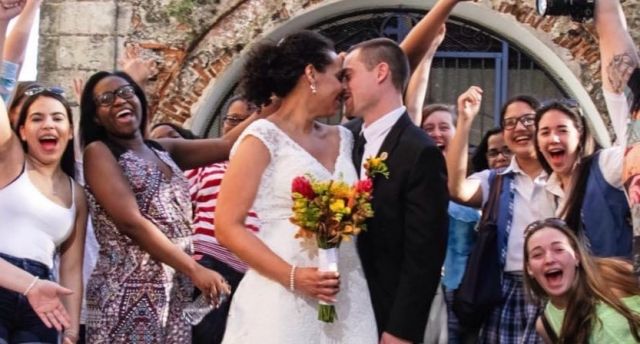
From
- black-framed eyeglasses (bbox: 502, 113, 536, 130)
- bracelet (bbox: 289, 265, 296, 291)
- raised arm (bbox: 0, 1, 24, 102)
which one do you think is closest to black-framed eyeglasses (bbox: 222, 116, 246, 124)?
black-framed eyeglasses (bbox: 502, 113, 536, 130)

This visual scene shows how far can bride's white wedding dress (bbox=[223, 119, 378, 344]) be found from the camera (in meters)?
4.99

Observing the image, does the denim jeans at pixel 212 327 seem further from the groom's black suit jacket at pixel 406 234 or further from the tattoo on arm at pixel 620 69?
the tattoo on arm at pixel 620 69

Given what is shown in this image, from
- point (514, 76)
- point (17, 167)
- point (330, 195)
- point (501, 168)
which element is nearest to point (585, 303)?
point (330, 195)

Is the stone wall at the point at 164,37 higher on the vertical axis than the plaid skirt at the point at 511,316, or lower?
higher

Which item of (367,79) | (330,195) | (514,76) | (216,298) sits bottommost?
(216,298)

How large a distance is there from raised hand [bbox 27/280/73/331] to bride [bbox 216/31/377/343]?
2.35 feet

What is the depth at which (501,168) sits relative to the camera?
720 cm

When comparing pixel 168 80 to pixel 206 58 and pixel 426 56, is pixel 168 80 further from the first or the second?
pixel 426 56

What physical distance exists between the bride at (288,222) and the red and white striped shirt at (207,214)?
142 cm

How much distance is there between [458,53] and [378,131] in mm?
5477

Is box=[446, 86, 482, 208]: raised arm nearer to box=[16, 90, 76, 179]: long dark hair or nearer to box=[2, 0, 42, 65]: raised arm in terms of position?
box=[16, 90, 76, 179]: long dark hair

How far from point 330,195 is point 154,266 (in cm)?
136

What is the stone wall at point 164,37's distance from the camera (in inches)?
397

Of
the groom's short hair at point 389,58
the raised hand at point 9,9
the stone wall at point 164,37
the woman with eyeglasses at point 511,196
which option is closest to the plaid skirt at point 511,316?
the woman with eyeglasses at point 511,196
